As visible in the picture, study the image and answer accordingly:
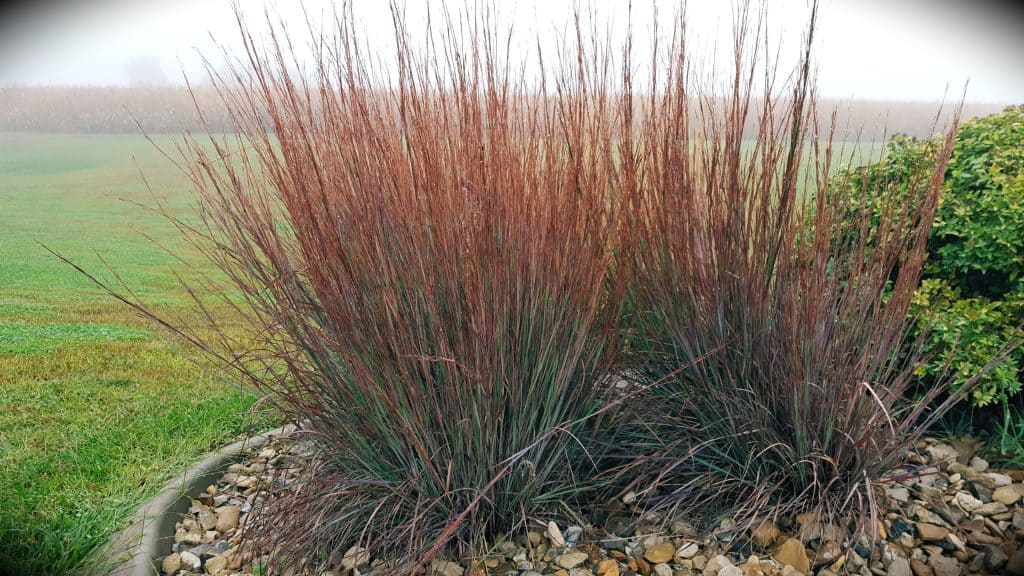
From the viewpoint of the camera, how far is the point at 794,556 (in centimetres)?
198

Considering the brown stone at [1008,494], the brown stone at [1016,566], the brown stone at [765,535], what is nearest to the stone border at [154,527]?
the brown stone at [765,535]

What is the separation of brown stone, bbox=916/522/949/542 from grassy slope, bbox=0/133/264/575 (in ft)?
7.59

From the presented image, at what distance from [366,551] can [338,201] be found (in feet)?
3.39

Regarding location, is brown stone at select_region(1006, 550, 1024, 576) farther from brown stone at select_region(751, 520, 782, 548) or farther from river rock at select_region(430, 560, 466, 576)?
river rock at select_region(430, 560, 466, 576)

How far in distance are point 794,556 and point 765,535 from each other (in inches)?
3.8

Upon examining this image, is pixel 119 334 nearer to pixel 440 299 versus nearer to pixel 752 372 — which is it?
pixel 440 299

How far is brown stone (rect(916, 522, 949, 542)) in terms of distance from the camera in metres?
2.09

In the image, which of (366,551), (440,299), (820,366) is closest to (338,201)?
(440,299)

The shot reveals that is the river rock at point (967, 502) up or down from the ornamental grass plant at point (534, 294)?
down

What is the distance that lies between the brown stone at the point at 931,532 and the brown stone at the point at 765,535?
18.0 inches

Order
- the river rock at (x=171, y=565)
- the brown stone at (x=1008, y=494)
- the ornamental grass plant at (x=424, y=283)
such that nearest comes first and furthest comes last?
the ornamental grass plant at (x=424, y=283)
the river rock at (x=171, y=565)
the brown stone at (x=1008, y=494)

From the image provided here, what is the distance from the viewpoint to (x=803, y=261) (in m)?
2.09

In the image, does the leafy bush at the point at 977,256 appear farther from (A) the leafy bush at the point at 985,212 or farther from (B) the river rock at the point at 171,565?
(B) the river rock at the point at 171,565

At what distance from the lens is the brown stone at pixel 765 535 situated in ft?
6.71
